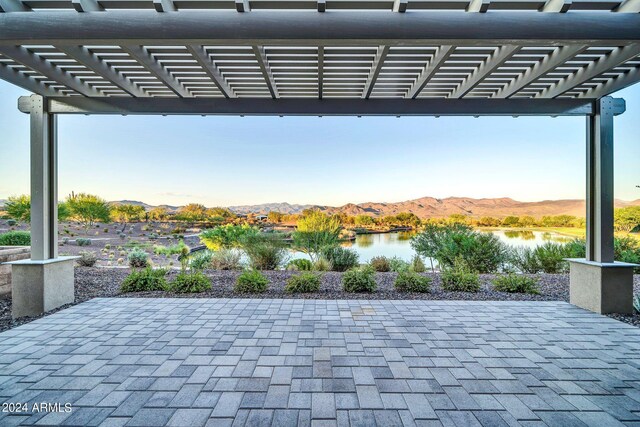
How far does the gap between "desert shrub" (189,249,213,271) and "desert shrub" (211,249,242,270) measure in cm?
13

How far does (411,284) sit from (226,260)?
16.5 ft

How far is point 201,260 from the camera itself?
8641mm

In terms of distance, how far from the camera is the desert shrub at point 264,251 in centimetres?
856

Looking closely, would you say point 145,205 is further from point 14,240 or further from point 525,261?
point 525,261

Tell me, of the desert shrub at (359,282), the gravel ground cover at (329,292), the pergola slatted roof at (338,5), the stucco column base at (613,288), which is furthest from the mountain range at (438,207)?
the pergola slatted roof at (338,5)

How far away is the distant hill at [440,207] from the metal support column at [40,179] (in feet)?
24.0

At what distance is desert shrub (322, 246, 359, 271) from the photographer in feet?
28.8

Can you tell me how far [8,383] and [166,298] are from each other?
2.86 meters

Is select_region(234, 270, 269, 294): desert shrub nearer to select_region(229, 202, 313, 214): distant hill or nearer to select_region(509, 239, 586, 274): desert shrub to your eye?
select_region(509, 239, 586, 274): desert shrub

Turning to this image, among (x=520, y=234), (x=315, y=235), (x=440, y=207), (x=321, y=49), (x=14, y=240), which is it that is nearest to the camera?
(x=321, y=49)

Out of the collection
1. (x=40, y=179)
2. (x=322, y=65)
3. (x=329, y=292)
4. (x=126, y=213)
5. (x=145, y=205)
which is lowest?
(x=329, y=292)

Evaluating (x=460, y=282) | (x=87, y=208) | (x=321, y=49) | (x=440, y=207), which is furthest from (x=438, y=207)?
(x=87, y=208)

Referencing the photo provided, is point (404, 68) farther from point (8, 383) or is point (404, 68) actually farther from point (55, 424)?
point (8, 383)

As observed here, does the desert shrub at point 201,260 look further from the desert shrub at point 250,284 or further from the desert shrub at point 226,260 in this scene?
the desert shrub at point 250,284
